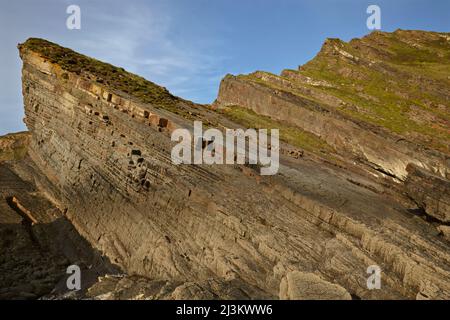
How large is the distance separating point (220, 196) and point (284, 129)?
18852 mm

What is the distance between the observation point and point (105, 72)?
3494 cm

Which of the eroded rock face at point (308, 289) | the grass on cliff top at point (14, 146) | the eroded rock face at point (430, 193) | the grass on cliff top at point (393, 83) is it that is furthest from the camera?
the grass on cliff top at point (14, 146)

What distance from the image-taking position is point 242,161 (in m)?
22.1

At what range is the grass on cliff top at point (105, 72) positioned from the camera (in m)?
31.3

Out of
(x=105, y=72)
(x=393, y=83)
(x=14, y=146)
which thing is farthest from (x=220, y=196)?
(x=393, y=83)

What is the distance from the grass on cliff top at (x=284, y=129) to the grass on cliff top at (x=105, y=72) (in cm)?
738

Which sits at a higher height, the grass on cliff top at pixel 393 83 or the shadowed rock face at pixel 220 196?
the grass on cliff top at pixel 393 83

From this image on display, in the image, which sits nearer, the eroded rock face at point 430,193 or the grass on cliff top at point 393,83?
the eroded rock face at point 430,193

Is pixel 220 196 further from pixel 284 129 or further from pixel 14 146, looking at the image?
pixel 14 146

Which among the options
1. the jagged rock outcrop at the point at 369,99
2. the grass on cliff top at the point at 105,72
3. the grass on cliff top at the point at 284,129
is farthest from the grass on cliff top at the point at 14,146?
the jagged rock outcrop at the point at 369,99

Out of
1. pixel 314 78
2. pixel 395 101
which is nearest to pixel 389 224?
pixel 395 101

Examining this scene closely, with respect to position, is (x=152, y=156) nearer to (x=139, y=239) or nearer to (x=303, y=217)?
(x=139, y=239)

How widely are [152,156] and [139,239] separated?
542 centimetres

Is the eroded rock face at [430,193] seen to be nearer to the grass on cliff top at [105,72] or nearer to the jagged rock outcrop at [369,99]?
the jagged rock outcrop at [369,99]
